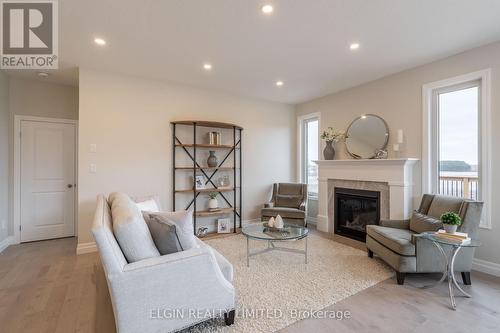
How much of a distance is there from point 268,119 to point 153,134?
7.90ft

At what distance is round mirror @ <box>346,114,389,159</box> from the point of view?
391 cm

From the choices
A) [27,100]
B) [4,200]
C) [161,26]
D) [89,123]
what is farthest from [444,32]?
[4,200]

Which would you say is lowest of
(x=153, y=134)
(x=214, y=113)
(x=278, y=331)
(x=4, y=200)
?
(x=278, y=331)

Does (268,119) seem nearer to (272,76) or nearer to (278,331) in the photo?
(272,76)

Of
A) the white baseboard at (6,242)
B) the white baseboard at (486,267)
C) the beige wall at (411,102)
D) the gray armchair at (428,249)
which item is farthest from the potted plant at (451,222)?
the white baseboard at (6,242)

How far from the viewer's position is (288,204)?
4.72m

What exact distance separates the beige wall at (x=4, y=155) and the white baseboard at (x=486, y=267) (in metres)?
6.48

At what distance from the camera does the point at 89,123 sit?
3.53 m

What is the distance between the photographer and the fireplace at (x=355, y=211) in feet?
12.9

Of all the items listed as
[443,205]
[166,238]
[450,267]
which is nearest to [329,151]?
[443,205]

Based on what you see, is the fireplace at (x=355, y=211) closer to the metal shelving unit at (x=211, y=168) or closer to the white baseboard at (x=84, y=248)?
the metal shelving unit at (x=211, y=168)

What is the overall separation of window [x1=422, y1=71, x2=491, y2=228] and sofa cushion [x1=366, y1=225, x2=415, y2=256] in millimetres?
942

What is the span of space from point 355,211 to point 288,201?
1207 millimetres

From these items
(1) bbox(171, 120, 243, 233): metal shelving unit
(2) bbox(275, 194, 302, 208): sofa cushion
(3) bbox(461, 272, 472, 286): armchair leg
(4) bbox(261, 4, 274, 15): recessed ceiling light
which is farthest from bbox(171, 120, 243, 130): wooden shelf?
(3) bbox(461, 272, 472, 286): armchair leg
